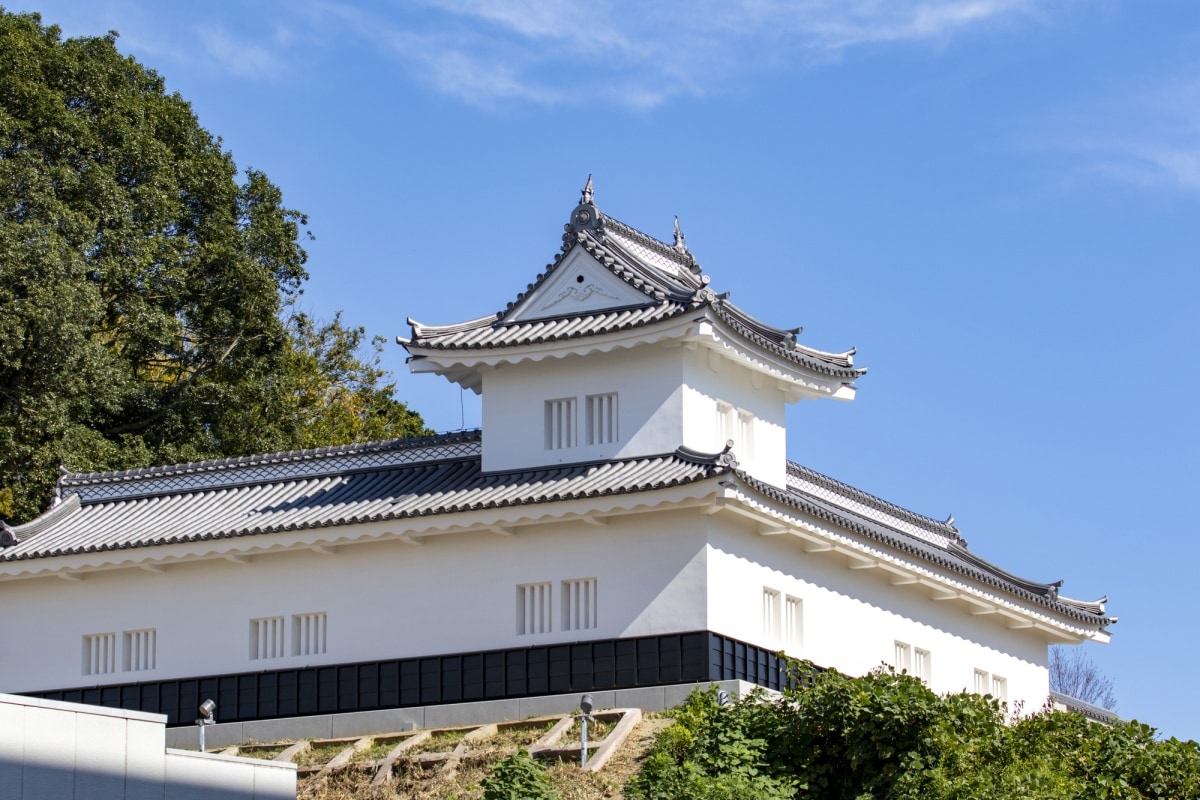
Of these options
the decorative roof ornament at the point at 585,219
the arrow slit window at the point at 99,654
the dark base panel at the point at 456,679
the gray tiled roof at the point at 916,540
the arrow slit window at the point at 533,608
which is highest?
the decorative roof ornament at the point at 585,219

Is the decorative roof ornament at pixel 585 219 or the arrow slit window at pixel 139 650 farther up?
the decorative roof ornament at pixel 585 219

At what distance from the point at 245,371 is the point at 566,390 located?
2044 centimetres

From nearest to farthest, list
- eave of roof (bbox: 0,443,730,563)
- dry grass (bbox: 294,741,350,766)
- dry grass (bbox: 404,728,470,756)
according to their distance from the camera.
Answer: dry grass (bbox: 404,728,470,756)
dry grass (bbox: 294,741,350,766)
eave of roof (bbox: 0,443,730,563)

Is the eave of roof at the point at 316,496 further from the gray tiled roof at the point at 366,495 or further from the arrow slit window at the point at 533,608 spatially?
the arrow slit window at the point at 533,608

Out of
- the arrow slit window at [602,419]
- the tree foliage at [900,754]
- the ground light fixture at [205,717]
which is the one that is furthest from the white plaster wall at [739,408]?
the ground light fixture at [205,717]

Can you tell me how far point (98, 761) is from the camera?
2088 centimetres

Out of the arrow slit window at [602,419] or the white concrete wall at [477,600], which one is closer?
the white concrete wall at [477,600]

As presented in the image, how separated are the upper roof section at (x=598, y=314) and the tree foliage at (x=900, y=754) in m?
8.36

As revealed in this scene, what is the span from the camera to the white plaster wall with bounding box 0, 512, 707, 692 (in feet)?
101

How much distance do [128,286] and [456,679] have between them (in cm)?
2243

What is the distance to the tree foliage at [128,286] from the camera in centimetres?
4547

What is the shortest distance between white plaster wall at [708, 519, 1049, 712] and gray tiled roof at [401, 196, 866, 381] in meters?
3.77

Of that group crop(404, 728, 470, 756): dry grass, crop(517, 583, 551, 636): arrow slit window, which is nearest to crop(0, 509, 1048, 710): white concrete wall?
crop(517, 583, 551, 636): arrow slit window

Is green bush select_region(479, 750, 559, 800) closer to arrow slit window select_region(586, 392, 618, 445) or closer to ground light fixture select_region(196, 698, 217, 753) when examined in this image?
ground light fixture select_region(196, 698, 217, 753)
